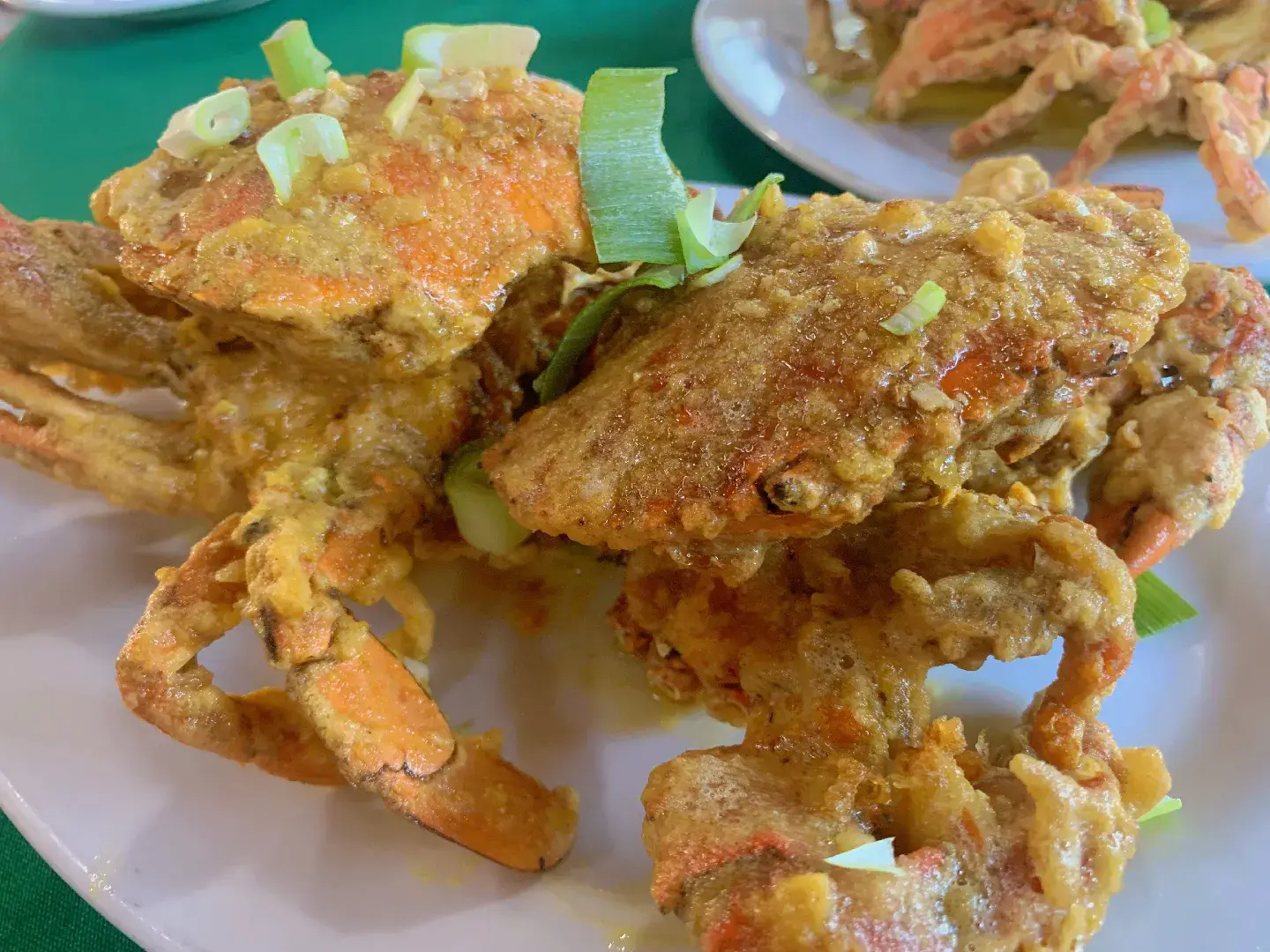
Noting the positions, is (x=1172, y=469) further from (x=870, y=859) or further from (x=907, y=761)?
(x=870, y=859)

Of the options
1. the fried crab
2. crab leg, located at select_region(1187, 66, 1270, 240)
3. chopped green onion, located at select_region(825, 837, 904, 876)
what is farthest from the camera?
the fried crab

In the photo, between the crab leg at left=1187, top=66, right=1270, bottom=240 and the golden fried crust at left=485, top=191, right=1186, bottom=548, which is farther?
the crab leg at left=1187, top=66, right=1270, bottom=240

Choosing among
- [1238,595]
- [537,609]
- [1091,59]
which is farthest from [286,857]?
[1091,59]

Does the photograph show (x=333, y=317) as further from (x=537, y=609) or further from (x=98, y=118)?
(x=98, y=118)

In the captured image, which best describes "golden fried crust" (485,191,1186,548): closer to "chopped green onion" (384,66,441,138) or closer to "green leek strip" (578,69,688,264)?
"green leek strip" (578,69,688,264)

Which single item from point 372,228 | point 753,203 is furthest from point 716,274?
point 372,228

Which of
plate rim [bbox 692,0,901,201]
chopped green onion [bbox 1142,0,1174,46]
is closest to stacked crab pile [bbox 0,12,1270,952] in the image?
plate rim [bbox 692,0,901,201]

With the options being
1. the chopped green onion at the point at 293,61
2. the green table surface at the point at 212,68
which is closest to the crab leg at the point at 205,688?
the chopped green onion at the point at 293,61
